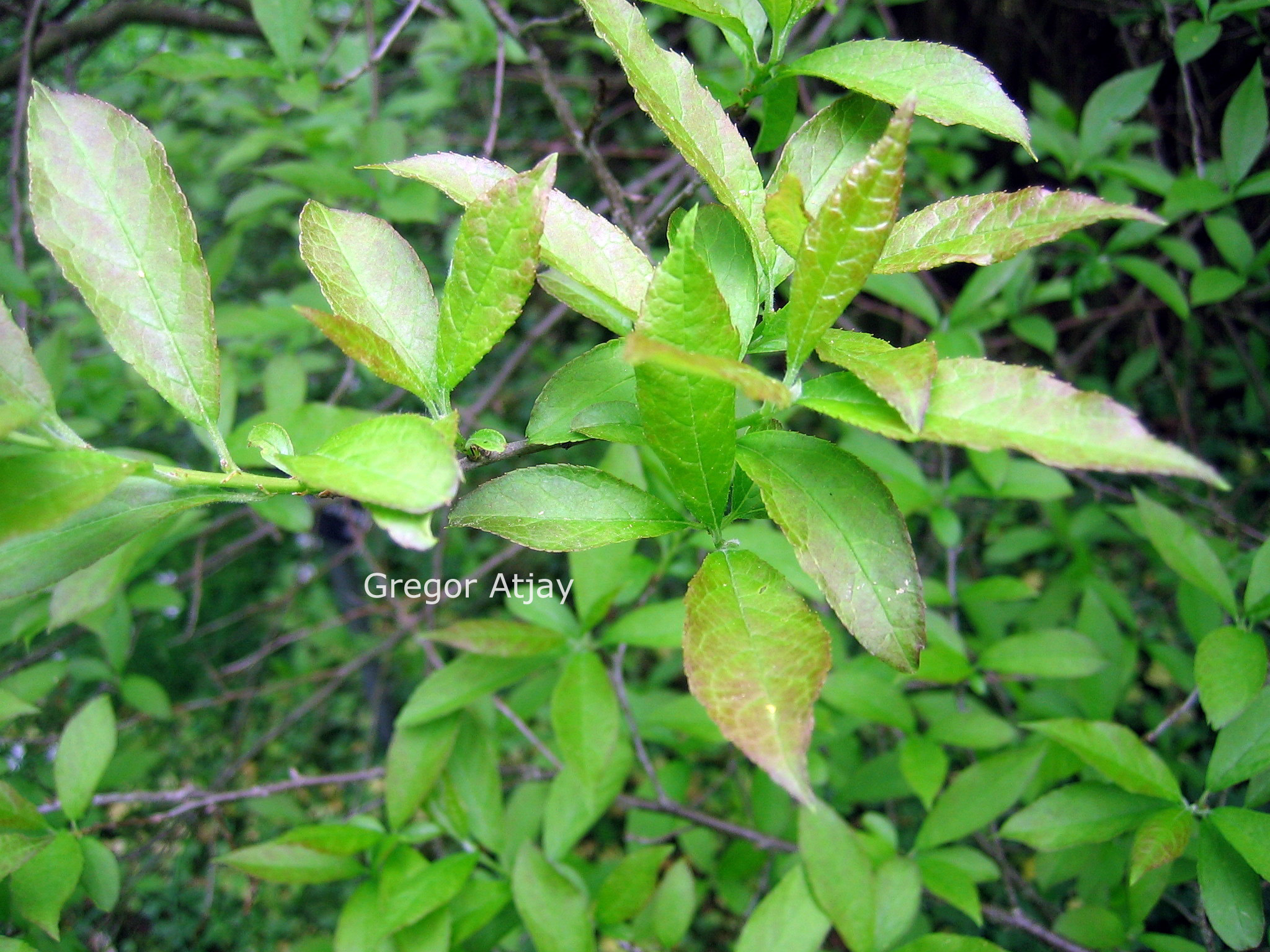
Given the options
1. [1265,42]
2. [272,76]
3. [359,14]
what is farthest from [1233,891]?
[359,14]

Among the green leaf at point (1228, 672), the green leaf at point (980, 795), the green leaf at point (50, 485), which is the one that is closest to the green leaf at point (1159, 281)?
the green leaf at point (1228, 672)

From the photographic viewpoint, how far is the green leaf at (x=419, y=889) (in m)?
1.11

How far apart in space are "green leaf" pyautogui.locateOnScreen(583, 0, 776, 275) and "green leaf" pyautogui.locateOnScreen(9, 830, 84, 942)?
1.21 meters

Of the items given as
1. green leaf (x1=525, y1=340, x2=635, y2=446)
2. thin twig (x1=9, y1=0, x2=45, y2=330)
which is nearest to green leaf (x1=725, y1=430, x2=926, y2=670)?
green leaf (x1=525, y1=340, x2=635, y2=446)

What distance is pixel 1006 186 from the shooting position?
2986 millimetres

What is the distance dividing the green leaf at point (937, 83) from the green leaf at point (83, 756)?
1425mm

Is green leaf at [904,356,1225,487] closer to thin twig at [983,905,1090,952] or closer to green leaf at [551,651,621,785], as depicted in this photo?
green leaf at [551,651,621,785]

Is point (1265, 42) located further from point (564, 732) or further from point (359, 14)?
point (359, 14)

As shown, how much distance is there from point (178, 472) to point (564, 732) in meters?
0.70

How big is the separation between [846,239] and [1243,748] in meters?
0.94

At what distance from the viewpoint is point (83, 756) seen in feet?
4.17

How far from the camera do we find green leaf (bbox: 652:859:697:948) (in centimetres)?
128

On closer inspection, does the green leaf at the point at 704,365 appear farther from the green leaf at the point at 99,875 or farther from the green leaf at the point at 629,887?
the green leaf at the point at 99,875

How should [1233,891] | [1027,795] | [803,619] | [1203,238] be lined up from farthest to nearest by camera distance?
[1203,238]
[1027,795]
[1233,891]
[803,619]
